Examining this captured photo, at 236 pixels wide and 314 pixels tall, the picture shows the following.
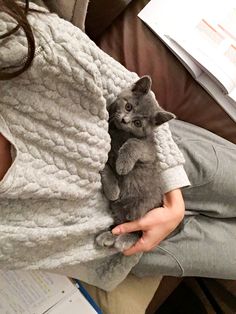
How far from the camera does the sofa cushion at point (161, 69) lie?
1216mm

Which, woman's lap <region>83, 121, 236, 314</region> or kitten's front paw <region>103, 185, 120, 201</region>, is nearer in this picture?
kitten's front paw <region>103, 185, 120, 201</region>

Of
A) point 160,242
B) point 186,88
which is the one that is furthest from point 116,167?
point 186,88

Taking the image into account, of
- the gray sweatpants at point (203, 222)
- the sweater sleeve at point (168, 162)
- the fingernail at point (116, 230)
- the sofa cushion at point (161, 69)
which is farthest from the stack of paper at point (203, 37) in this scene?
the fingernail at point (116, 230)

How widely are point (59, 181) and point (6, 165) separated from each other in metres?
0.10

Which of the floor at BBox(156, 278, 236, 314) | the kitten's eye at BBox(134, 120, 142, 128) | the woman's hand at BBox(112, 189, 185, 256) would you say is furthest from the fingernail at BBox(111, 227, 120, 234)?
the floor at BBox(156, 278, 236, 314)

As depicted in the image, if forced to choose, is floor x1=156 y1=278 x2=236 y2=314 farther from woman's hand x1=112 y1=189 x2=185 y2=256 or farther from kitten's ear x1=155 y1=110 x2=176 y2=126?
kitten's ear x1=155 y1=110 x2=176 y2=126

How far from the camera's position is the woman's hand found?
0.94m

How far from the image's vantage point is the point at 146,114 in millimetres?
922

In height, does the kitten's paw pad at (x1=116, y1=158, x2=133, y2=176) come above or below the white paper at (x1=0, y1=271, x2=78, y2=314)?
above

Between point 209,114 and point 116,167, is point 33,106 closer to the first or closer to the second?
point 116,167

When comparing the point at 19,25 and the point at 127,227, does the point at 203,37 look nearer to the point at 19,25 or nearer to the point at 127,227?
the point at 127,227

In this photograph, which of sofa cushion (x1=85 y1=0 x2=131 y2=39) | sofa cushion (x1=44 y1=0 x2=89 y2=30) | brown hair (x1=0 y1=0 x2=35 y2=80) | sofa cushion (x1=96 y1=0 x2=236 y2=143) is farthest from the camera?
sofa cushion (x1=96 y1=0 x2=236 y2=143)

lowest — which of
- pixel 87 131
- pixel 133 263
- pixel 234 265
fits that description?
pixel 133 263

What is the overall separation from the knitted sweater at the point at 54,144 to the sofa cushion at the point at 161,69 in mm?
315
